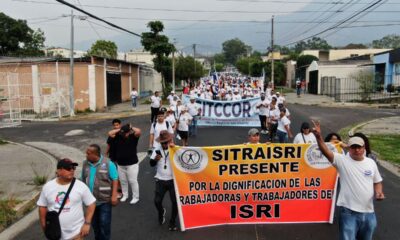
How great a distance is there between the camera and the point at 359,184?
5027 millimetres

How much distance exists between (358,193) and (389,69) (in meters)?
36.6

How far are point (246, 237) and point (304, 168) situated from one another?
1.43 meters

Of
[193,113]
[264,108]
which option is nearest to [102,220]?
[193,113]

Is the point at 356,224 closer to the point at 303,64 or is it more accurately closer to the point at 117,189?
the point at 117,189

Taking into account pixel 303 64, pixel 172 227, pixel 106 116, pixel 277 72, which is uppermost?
pixel 303 64

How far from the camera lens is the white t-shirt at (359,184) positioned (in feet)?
16.4

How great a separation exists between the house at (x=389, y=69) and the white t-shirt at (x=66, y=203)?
34008 millimetres

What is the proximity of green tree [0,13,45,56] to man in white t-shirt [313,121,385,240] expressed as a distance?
5882cm

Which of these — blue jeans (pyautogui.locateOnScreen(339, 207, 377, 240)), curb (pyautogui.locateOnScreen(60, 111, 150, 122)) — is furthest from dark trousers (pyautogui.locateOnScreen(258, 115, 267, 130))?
blue jeans (pyautogui.locateOnScreen(339, 207, 377, 240))

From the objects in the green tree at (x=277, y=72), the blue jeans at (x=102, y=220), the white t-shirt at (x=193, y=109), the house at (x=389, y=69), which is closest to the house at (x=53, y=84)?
the white t-shirt at (x=193, y=109)

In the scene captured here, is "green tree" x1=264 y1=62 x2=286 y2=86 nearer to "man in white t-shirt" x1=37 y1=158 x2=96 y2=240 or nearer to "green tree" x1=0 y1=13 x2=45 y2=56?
"green tree" x1=0 y1=13 x2=45 y2=56

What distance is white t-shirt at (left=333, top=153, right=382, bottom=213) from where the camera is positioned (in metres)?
5.01

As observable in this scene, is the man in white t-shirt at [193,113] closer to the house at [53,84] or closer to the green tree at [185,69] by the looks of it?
the house at [53,84]

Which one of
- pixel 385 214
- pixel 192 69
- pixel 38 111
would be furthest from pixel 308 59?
pixel 385 214
